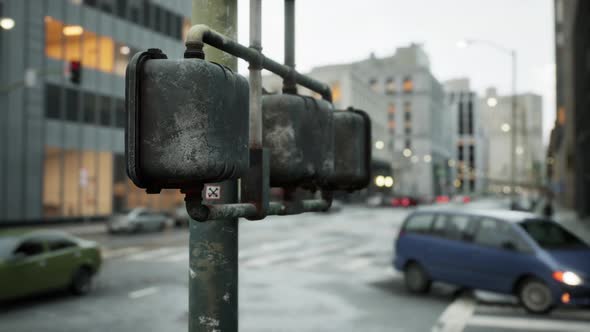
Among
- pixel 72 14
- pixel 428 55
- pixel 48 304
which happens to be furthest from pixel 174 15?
pixel 428 55

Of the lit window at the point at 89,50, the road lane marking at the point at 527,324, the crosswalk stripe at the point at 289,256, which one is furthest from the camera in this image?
the lit window at the point at 89,50

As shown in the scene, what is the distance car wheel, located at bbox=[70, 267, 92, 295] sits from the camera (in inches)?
524

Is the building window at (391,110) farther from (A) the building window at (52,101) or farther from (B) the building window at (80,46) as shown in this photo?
(A) the building window at (52,101)

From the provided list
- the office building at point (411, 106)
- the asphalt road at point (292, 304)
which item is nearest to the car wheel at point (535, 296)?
the asphalt road at point (292, 304)

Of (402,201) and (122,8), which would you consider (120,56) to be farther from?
(402,201)

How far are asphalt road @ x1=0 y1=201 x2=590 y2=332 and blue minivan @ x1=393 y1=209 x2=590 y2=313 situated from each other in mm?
423

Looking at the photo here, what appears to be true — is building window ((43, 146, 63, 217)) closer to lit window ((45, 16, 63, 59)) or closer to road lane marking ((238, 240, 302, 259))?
lit window ((45, 16, 63, 59))

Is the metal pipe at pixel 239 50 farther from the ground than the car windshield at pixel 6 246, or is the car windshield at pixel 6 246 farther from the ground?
the metal pipe at pixel 239 50

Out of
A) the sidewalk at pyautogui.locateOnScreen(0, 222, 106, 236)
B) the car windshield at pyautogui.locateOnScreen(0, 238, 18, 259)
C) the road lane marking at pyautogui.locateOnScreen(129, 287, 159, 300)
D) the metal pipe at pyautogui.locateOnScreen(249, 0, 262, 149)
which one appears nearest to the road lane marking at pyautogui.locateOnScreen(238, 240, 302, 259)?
the road lane marking at pyautogui.locateOnScreen(129, 287, 159, 300)

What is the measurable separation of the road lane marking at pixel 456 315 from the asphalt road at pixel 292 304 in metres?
0.02

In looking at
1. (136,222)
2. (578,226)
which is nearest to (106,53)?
(136,222)

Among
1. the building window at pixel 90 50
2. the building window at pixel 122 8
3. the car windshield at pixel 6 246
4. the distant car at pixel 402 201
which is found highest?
the building window at pixel 122 8

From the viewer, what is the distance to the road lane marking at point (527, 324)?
33.1 ft

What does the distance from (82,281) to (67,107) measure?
86.9 feet
